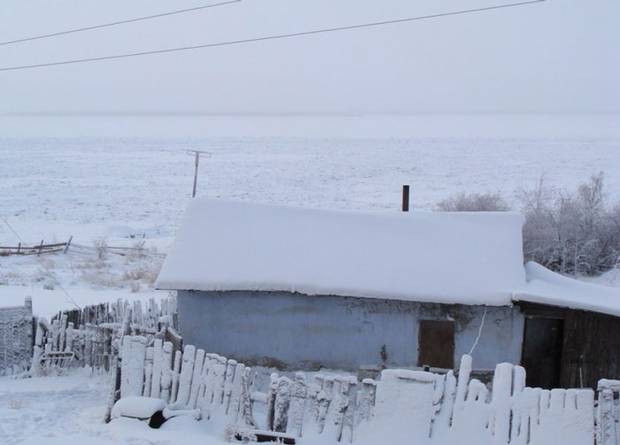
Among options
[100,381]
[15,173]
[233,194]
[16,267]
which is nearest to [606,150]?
[233,194]

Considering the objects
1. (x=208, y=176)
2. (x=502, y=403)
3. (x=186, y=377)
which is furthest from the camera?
(x=208, y=176)

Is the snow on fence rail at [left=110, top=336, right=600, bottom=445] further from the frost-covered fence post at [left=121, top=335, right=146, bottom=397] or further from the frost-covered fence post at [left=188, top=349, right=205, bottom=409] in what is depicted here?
the frost-covered fence post at [left=121, top=335, right=146, bottom=397]

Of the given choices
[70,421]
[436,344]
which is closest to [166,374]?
A: [70,421]

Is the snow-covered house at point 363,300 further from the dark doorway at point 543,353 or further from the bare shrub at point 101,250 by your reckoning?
the bare shrub at point 101,250

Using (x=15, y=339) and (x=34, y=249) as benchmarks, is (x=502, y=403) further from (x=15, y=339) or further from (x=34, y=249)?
(x=34, y=249)

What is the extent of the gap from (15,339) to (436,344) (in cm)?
821

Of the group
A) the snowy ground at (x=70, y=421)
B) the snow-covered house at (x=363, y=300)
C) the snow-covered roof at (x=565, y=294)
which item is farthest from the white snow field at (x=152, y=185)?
the snow-covered roof at (x=565, y=294)

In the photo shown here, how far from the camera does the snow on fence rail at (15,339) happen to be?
42.0 feet

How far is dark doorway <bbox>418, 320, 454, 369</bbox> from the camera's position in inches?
490

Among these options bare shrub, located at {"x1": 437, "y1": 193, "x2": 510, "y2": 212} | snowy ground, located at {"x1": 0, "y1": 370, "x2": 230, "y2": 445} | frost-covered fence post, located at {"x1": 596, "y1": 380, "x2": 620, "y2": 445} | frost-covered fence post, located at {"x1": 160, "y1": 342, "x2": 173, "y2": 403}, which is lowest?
snowy ground, located at {"x1": 0, "y1": 370, "x2": 230, "y2": 445}

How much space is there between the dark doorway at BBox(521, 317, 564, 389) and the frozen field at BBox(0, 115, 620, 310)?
12.9 metres

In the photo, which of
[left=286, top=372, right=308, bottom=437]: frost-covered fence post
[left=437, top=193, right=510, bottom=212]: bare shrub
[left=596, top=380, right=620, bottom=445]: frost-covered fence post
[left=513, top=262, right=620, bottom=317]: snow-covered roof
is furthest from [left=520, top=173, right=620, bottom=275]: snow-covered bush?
[left=286, top=372, right=308, bottom=437]: frost-covered fence post

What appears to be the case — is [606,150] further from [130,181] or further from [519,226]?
[519,226]

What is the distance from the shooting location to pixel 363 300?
12.5 metres
